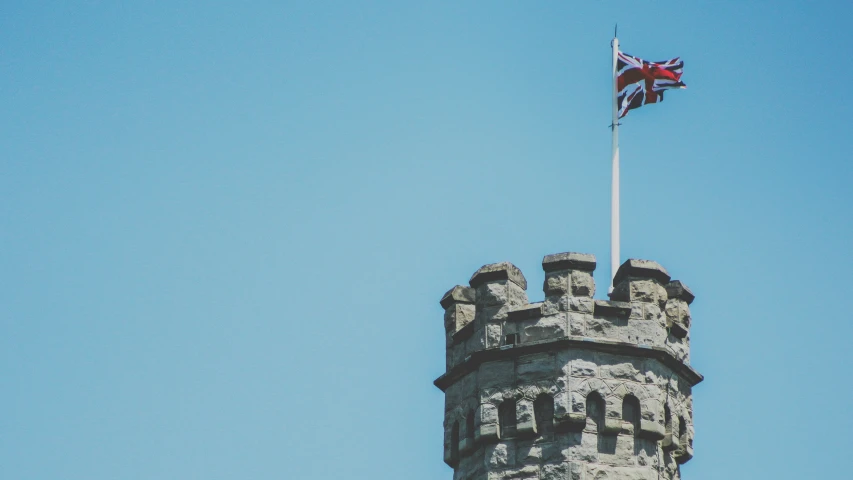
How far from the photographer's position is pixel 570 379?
60.2 feet

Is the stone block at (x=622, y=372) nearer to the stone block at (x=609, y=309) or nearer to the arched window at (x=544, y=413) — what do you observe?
A: the stone block at (x=609, y=309)

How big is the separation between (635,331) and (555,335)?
3.34 feet

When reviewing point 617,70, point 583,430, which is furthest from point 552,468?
point 617,70

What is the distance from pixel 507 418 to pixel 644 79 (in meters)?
6.56

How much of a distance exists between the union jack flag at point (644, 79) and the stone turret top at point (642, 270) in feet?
13.4

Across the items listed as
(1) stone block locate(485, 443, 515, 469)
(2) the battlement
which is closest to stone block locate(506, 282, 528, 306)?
(2) the battlement

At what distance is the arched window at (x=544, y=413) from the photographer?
1825 centimetres

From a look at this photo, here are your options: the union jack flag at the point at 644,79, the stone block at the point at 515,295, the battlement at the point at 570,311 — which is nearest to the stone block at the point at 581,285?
the battlement at the point at 570,311

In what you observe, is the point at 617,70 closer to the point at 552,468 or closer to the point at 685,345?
the point at 685,345

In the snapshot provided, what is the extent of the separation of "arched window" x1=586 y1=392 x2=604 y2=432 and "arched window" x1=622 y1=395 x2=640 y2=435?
289 millimetres

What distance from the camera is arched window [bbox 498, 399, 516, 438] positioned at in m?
18.4

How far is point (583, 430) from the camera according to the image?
59.6 ft

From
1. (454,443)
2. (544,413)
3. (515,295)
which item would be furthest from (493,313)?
(454,443)

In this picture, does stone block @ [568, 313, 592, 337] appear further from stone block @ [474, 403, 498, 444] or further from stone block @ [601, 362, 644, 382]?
stone block @ [474, 403, 498, 444]
